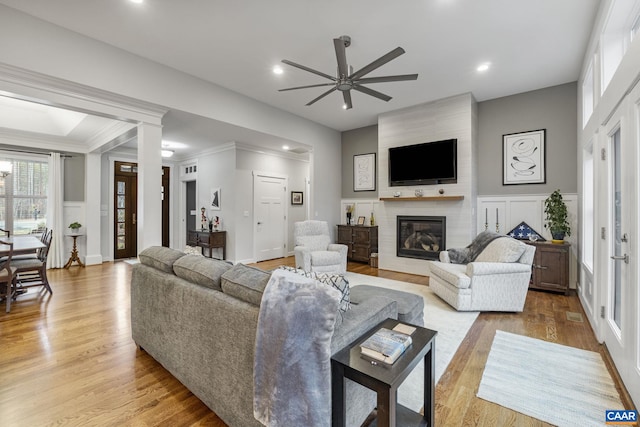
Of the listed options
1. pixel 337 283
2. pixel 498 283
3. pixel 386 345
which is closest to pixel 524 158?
pixel 498 283

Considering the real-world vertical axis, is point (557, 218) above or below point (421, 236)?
above

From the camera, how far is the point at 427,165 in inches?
198

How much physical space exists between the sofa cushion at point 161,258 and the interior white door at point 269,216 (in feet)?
13.4

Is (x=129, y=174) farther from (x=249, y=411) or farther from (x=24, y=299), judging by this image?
(x=249, y=411)

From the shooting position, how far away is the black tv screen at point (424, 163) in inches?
188

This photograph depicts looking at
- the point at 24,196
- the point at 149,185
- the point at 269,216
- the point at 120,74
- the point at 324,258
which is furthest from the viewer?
the point at 269,216

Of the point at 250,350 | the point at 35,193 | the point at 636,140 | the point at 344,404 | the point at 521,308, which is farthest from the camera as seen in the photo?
the point at 35,193

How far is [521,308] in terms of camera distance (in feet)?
10.8

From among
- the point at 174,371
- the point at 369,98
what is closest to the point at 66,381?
the point at 174,371

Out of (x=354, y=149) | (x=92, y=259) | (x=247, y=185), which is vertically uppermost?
(x=354, y=149)

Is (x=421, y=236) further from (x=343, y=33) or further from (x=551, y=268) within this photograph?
(x=343, y=33)

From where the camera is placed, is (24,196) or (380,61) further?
(24,196)

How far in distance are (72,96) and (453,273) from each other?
4.79 m

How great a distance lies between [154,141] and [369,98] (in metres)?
3.36
